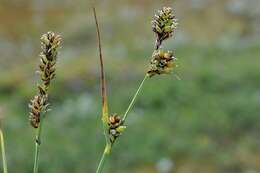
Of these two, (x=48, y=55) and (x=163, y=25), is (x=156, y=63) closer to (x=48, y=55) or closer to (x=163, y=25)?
(x=163, y=25)

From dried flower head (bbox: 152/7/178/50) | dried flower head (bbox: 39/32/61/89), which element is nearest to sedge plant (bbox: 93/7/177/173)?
dried flower head (bbox: 152/7/178/50)

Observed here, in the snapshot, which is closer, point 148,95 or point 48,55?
point 48,55

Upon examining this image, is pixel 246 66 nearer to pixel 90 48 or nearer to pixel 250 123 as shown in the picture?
pixel 250 123

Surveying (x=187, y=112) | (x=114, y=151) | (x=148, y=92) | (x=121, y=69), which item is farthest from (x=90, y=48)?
(x=114, y=151)

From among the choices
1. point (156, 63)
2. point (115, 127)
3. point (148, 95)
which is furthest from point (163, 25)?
point (148, 95)

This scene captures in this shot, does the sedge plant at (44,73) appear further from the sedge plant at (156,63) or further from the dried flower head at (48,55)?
the sedge plant at (156,63)

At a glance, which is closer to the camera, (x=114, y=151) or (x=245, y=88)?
(x=114, y=151)
